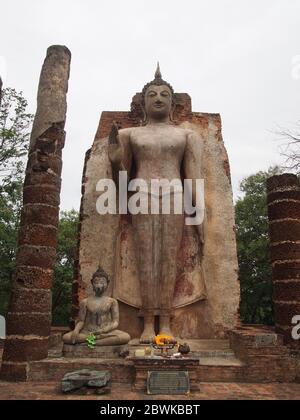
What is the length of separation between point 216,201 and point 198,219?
81cm

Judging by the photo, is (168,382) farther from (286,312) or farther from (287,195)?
(287,195)

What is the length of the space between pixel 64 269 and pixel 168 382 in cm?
1643

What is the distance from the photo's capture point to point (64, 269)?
70.0 ft

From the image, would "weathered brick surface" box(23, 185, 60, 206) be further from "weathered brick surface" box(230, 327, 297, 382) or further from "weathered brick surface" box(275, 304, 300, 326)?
"weathered brick surface" box(275, 304, 300, 326)

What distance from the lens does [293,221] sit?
25.8 ft

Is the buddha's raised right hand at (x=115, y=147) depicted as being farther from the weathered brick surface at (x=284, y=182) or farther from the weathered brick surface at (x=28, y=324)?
the weathered brick surface at (x=28, y=324)

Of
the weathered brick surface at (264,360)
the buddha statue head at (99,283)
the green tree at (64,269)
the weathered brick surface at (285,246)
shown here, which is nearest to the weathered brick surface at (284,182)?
the weathered brick surface at (285,246)

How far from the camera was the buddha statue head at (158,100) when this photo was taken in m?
8.88

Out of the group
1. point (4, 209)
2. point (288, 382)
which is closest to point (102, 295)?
point (288, 382)

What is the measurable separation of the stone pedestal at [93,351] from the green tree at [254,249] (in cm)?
1295

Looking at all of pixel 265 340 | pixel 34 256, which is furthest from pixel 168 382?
pixel 34 256

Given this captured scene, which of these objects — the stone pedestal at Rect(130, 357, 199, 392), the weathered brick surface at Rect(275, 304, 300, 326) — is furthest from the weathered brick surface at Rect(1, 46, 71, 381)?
the weathered brick surface at Rect(275, 304, 300, 326)

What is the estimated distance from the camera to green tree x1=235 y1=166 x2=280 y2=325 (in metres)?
18.8
